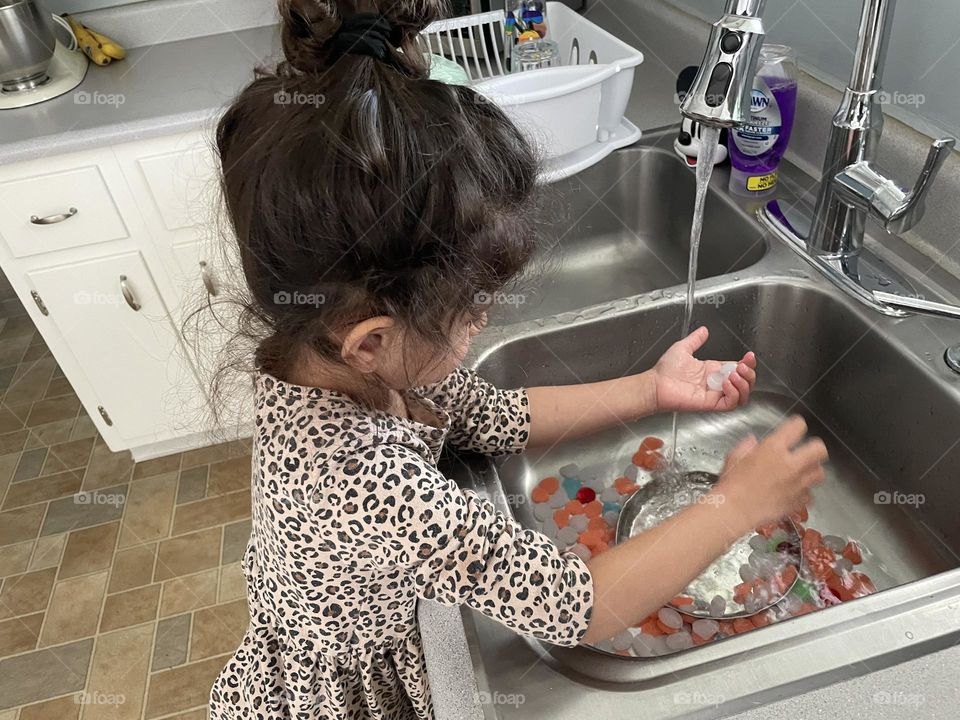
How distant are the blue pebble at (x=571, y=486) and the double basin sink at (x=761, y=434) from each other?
0.08 ft

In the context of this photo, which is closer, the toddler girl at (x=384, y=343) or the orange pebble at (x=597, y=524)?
the toddler girl at (x=384, y=343)

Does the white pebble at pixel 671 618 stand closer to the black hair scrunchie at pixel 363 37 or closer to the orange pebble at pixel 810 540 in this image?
the orange pebble at pixel 810 540

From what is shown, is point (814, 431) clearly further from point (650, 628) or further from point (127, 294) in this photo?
point (127, 294)

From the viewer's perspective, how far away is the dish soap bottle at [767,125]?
99 centimetres

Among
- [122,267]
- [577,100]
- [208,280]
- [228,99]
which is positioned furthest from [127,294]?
[577,100]

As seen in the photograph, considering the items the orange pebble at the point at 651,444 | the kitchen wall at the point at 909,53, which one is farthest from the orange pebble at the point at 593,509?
the kitchen wall at the point at 909,53

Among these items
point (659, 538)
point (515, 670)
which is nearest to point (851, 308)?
point (659, 538)

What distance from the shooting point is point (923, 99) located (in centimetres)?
89

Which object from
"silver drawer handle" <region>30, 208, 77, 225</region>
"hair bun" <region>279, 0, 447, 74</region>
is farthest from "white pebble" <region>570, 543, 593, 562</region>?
"silver drawer handle" <region>30, 208, 77, 225</region>

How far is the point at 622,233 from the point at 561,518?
58 centimetres

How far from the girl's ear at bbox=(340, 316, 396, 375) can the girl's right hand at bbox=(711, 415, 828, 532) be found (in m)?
0.31

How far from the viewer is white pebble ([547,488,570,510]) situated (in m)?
0.85

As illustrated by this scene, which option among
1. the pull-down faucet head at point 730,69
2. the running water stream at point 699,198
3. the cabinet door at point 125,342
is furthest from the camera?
the cabinet door at point 125,342

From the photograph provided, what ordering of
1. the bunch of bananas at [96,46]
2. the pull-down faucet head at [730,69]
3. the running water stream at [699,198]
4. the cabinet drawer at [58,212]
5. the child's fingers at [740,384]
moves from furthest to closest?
the bunch of bananas at [96,46] < the cabinet drawer at [58,212] < the child's fingers at [740,384] < the running water stream at [699,198] < the pull-down faucet head at [730,69]
